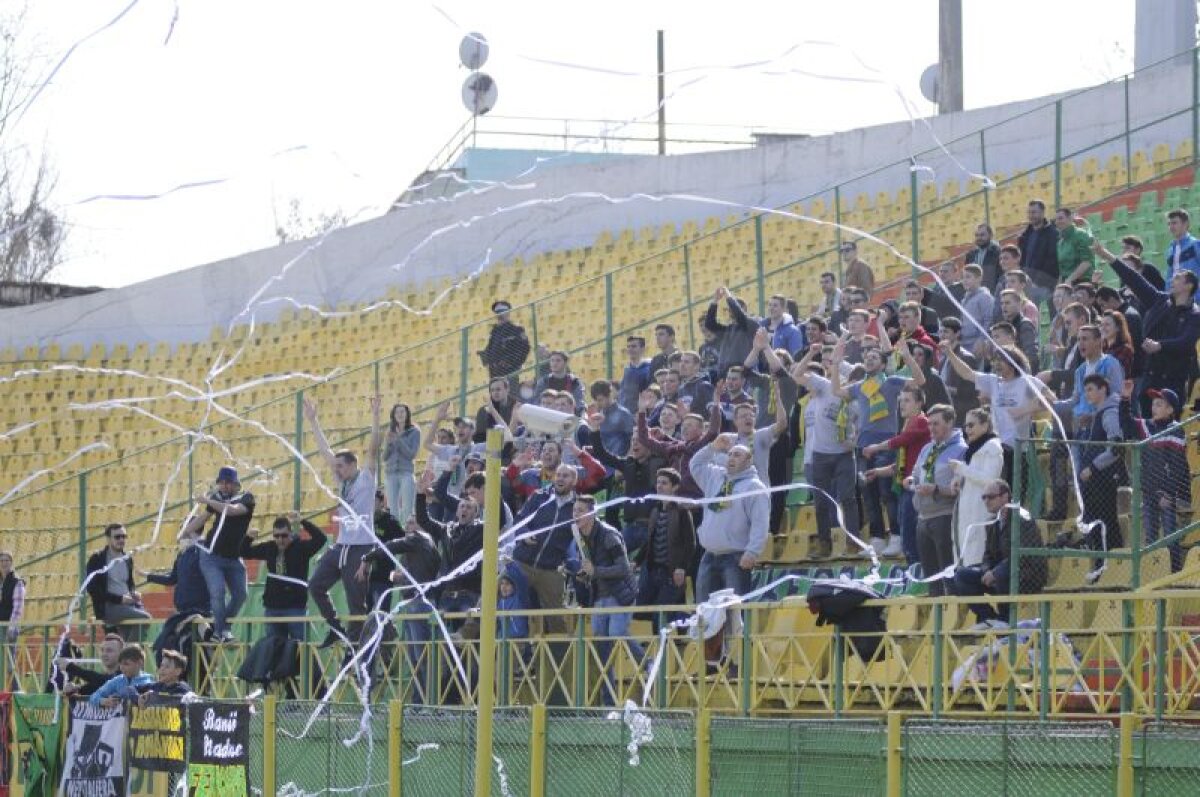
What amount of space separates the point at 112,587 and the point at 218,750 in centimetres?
452

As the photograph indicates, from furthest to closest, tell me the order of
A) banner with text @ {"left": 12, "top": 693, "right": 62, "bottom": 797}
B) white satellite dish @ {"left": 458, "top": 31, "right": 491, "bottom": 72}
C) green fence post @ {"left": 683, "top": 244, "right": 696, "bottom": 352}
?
1. white satellite dish @ {"left": 458, "top": 31, "right": 491, "bottom": 72}
2. green fence post @ {"left": 683, "top": 244, "right": 696, "bottom": 352}
3. banner with text @ {"left": 12, "top": 693, "right": 62, "bottom": 797}

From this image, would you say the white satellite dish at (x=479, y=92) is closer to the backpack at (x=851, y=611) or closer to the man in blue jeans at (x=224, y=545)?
the man in blue jeans at (x=224, y=545)

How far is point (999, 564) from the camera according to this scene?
1377 centimetres

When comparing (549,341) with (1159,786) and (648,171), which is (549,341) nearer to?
(648,171)

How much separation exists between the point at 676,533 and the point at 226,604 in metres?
5.52

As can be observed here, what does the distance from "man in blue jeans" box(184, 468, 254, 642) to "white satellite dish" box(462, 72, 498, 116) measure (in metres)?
17.4

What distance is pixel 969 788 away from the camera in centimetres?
1129

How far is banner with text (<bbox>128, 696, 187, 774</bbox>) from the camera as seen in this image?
659 inches

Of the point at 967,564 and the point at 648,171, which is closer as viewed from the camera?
the point at 967,564

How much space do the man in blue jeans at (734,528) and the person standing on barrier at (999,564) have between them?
1.87m

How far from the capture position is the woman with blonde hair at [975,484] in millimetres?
14102

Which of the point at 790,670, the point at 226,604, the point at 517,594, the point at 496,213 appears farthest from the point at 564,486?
the point at 496,213

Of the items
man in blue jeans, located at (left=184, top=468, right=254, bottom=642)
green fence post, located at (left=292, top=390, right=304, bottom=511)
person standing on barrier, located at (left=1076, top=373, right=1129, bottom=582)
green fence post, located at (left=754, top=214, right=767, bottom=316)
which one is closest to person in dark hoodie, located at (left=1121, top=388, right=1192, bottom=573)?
person standing on barrier, located at (left=1076, top=373, right=1129, bottom=582)

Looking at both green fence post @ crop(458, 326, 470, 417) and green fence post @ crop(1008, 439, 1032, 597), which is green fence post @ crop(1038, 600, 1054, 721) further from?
green fence post @ crop(458, 326, 470, 417)
